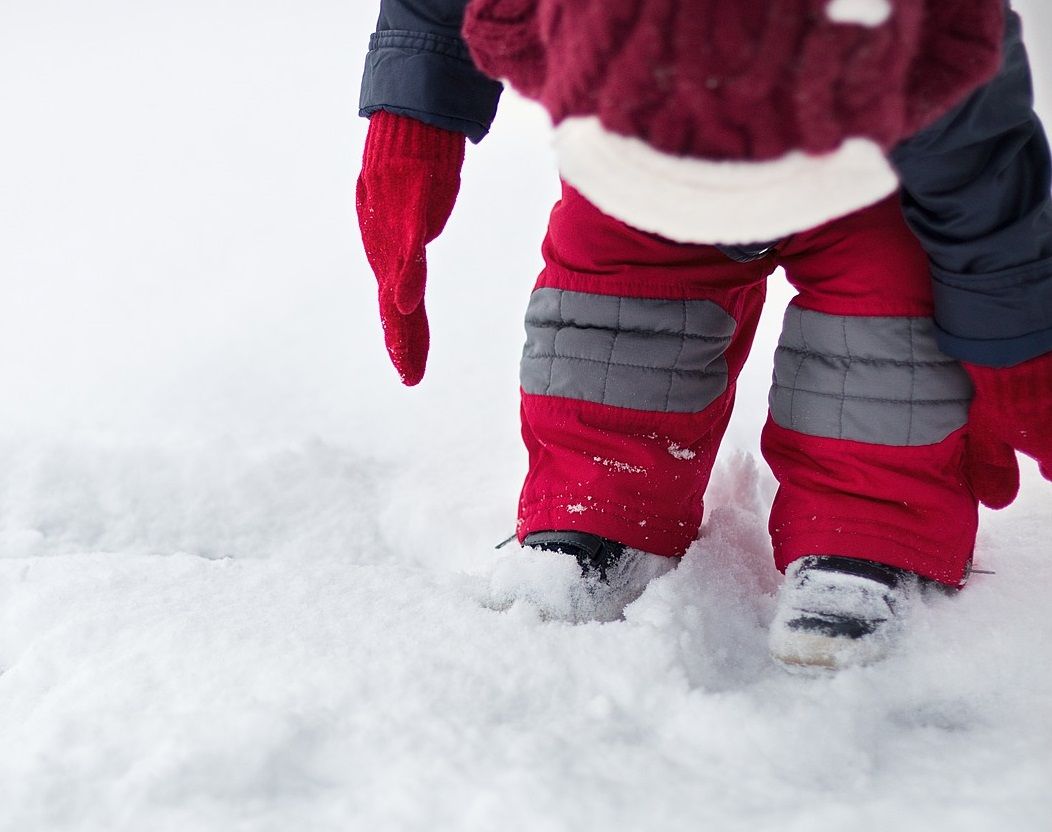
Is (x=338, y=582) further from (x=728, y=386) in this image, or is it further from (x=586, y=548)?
(x=728, y=386)

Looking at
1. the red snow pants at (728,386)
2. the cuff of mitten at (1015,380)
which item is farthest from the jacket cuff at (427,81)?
the cuff of mitten at (1015,380)

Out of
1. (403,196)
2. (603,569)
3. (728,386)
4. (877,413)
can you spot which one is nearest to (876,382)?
(877,413)

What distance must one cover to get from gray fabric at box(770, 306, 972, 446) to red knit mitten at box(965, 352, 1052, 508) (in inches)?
1.0

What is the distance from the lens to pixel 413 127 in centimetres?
65

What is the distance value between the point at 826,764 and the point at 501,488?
50 cm

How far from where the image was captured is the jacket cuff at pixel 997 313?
57 cm

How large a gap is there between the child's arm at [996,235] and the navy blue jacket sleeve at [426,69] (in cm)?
29

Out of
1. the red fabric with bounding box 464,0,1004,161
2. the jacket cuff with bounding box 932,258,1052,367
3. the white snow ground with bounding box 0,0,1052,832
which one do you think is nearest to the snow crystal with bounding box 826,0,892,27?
the red fabric with bounding box 464,0,1004,161

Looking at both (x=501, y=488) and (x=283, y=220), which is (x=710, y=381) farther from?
(x=283, y=220)

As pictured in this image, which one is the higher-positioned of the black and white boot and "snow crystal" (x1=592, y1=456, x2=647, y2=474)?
"snow crystal" (x1=592, y1=456, x2=647, y2=474)

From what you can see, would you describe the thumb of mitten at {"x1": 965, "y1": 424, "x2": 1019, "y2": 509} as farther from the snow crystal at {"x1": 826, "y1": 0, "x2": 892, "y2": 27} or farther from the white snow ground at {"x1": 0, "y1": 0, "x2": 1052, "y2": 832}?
the snow crystal at {"x1": 826, "y1": 0, "x2": 892, "y2": 27}

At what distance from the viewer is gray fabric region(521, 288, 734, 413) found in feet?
2.38

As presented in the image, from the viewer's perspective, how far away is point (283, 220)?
1.42m

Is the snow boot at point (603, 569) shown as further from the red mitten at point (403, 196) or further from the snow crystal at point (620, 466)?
the red mitten at point (403, 196)
